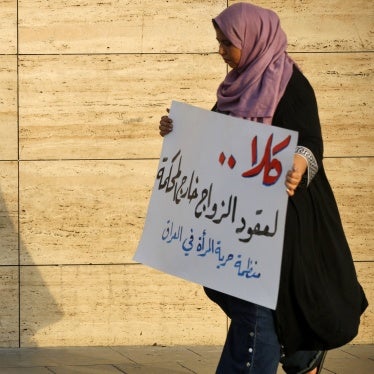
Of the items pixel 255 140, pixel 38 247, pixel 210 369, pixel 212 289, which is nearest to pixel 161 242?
pixel 212 289

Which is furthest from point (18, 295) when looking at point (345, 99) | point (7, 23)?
point (345, 99)

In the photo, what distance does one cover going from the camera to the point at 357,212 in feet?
23.0

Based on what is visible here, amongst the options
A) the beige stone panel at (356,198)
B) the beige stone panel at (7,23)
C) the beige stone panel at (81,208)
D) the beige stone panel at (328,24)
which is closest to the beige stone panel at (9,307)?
the beige stone panel at (81,208)

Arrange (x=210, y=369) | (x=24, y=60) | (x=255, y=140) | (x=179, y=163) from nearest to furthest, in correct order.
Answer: (x=255, y=140) → (x=179, y=163) → (x=210, y=369) → (x=24, y=60)

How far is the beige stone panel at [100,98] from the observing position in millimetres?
6906

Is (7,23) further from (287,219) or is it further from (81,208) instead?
(287,219)

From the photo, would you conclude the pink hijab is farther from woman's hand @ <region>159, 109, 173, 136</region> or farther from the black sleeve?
woman's hand @ <region>159, 109, 173, 136</region>

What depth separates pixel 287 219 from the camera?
178 inches

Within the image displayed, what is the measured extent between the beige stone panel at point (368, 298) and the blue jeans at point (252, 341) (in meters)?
2.49

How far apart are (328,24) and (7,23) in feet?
6.35

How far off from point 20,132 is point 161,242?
235cm

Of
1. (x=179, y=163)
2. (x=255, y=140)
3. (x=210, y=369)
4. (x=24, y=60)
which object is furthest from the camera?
(x=24, y=60)

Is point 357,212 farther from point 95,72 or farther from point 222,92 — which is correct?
point 222,92

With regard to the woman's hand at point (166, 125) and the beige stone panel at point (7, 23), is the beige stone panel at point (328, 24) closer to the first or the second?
the beige stone panel at point (7, 23)
